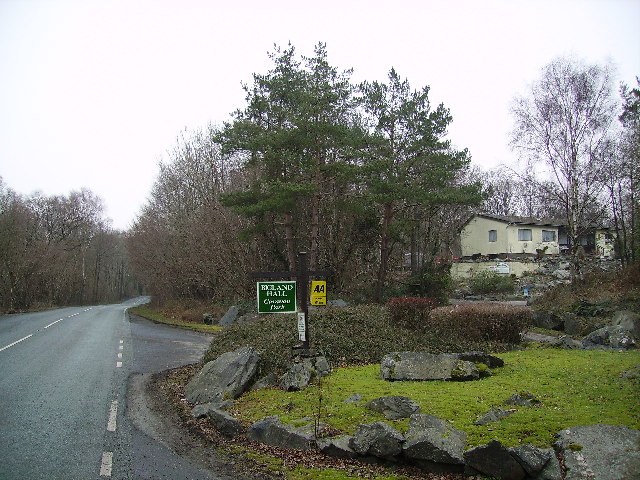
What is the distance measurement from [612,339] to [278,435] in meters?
9.99

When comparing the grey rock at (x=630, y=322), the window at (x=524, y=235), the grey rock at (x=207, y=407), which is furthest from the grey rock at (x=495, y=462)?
the window at (x=524, y=235)

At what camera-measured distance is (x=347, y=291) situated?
30.6 meters

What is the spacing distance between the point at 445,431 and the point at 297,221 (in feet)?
83.0

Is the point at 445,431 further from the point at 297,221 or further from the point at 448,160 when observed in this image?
the point at 297,221

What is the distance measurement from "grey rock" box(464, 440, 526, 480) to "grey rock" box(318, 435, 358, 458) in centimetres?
158

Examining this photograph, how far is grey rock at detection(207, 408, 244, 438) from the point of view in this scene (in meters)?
8.03

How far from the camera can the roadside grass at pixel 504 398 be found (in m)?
6.27

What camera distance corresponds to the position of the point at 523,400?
7406 millimetres

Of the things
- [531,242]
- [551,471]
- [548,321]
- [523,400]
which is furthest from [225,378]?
[531,242]

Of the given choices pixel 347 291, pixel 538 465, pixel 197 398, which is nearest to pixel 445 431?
pixel 538 465

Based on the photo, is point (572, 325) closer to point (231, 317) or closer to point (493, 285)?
point (231, 317)

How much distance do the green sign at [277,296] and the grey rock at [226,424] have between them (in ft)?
11.7

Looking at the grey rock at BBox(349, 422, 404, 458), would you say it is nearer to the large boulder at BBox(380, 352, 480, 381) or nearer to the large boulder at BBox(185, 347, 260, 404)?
the large boulder at BBox(380, 352, 480, 381)

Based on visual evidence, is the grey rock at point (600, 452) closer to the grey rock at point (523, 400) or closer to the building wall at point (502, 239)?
the grey rock at point (523, 400)
